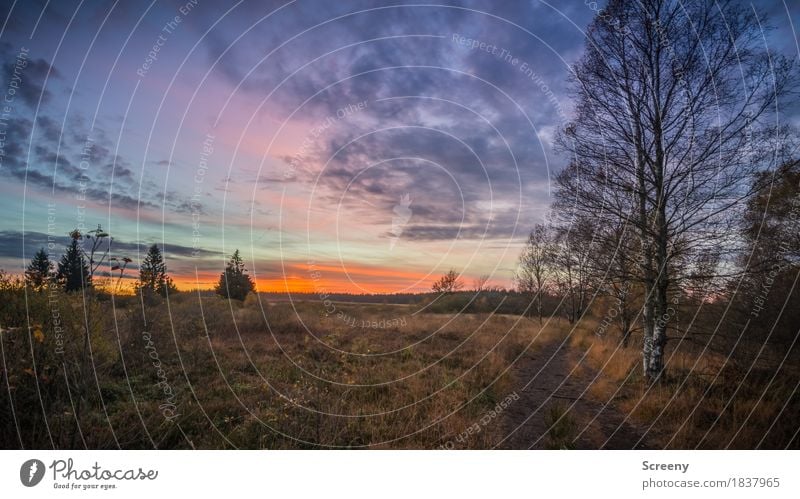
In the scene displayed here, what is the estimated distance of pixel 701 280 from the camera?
818 cm

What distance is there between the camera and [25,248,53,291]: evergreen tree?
220 inches

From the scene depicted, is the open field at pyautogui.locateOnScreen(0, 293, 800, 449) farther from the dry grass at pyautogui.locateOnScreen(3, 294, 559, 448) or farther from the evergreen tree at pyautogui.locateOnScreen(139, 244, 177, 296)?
the evergreen tree at pyautogui.locateOnScreen(139, 244, 177, 296)

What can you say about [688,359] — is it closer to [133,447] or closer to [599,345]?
[599,345]

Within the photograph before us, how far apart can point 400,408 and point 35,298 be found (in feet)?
23.6

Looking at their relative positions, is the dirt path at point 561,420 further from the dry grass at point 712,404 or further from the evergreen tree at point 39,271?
the evergreen tree at point 39,271

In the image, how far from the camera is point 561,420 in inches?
270

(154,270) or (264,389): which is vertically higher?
(154,270)

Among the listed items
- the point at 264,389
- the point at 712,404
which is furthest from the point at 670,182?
the point at 264,389
